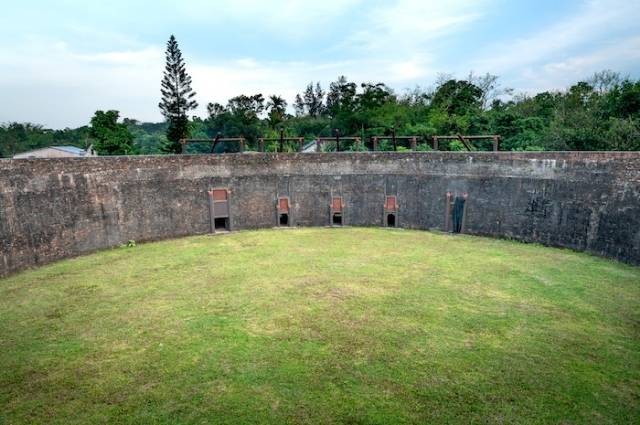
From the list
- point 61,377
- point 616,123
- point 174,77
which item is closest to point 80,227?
point 61,377

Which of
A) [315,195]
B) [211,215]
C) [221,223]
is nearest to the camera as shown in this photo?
[211,215]

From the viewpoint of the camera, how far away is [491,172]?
16953 mm

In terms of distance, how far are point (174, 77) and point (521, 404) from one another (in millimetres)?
37270

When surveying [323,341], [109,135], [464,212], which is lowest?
[323,341]

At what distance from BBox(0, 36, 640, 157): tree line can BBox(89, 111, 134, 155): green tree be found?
7 cm

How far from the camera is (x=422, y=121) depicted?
37812mm

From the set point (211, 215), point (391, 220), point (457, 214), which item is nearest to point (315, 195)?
point (391, 220)

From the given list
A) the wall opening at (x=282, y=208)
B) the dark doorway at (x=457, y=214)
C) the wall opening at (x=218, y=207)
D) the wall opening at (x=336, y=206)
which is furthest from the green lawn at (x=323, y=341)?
the wall opening at (x=336, y=206)

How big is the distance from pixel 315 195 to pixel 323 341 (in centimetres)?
1181

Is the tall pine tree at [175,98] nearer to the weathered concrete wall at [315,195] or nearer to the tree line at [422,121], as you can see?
the tree line at [422,121]

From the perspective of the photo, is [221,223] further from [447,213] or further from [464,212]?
[464,212]

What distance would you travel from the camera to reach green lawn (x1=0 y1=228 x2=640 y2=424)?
6160 mm

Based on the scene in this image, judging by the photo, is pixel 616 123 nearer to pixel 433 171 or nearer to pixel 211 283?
pixel 433 171

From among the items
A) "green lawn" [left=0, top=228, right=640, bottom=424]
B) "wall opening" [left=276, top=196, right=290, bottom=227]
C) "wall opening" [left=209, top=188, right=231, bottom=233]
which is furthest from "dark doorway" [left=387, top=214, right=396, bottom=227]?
"wall opening" [left=209, top=188, right=231, bottom=233]
